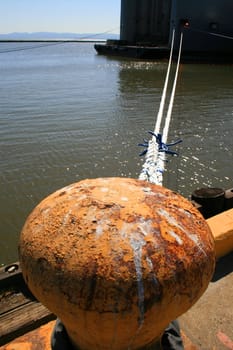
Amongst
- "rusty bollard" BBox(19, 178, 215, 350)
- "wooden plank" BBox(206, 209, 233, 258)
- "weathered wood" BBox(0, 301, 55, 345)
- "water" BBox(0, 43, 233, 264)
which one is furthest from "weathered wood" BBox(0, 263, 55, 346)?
"water" BBox(0, 43, 233, 264)

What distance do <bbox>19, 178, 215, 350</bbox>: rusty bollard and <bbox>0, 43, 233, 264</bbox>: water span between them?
4.10 metres

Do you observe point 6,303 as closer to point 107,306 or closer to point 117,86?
point 107,306

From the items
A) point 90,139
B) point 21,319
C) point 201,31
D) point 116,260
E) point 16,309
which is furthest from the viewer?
point 201,31

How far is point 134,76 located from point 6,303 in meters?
22.9

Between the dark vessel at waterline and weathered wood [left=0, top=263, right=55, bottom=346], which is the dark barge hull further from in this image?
weathered wood [left=0, top=263, right=55, bottom=346]

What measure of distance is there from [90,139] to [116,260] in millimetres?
8821

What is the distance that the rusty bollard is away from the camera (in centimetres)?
134

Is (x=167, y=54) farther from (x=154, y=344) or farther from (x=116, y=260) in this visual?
(x=116, y=260)

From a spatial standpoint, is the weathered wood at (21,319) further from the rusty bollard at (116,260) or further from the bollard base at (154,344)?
the rusty bollard at (116,260)

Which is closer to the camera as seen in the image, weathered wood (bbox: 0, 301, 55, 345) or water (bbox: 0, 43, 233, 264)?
weathered wood (bbox: 0, 301, 55, 345)

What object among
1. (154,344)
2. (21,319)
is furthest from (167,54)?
(154,344)

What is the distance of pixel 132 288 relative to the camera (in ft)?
4.39

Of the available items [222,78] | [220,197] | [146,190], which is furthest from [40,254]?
[222,78]

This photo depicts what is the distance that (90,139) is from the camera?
1003cm
